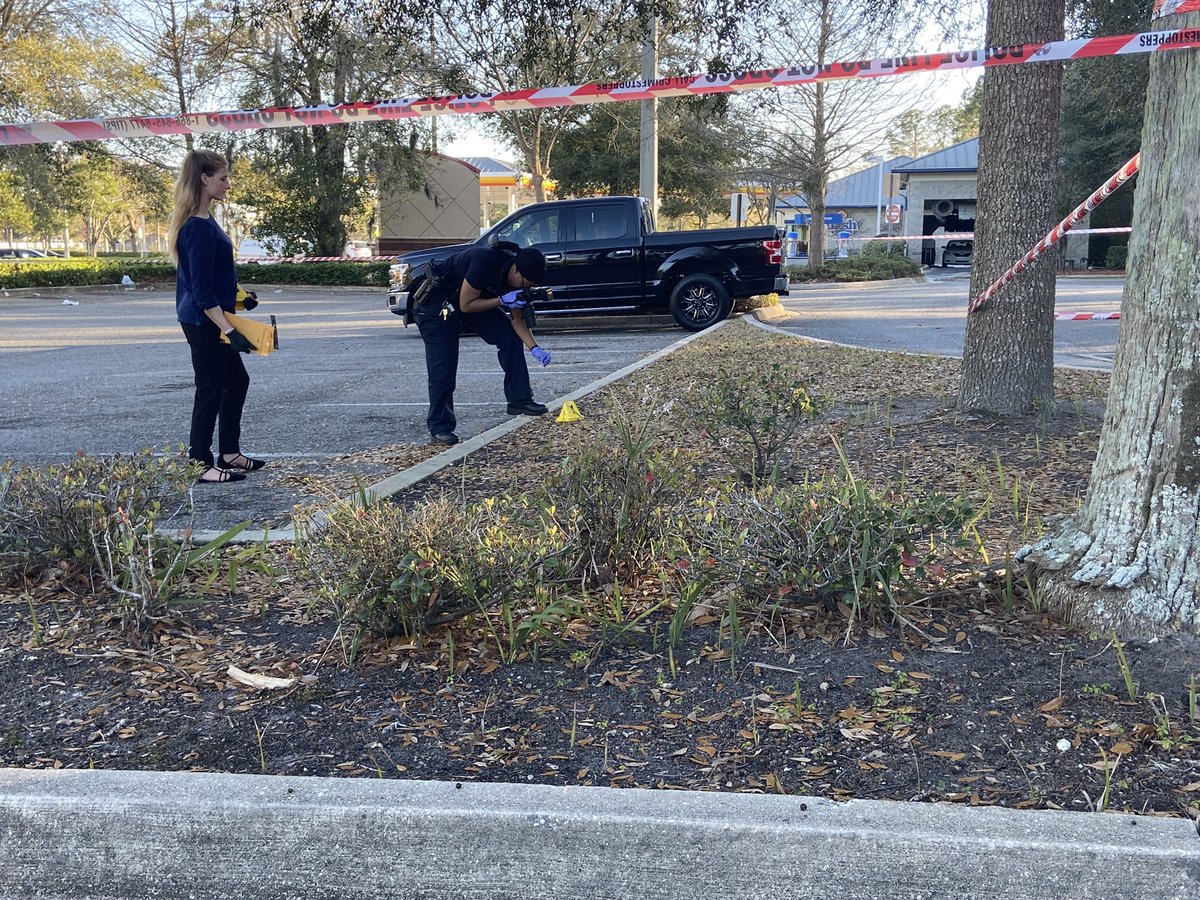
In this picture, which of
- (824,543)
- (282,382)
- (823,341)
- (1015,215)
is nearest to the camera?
(824,543)

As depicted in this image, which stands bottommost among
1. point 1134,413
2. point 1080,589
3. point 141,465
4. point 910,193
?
point 1080,589

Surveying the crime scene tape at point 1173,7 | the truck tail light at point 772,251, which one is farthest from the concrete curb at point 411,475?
the truck tail light at point 772,251

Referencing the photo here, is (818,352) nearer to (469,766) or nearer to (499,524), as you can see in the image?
(499,524)

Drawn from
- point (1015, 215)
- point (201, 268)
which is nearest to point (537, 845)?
point (201, 268)

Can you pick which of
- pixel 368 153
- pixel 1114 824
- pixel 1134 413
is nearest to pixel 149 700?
pixel 1114 824

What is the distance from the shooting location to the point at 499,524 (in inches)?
128

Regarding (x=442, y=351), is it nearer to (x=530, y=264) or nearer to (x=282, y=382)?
(x=530, y=264)

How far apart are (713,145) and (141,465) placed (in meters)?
29.2

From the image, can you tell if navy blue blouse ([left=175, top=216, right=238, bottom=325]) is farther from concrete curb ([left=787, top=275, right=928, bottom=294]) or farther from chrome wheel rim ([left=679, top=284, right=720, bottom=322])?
concrete curb ([left=787, top=275, right=928, bottom=294])

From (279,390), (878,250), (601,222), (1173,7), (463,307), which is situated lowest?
(279,390)

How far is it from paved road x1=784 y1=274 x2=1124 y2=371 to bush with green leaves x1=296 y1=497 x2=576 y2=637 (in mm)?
6154

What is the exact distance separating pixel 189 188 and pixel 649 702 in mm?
3966

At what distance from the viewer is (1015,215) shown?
579cm

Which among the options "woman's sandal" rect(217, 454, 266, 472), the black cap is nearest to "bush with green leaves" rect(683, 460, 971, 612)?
"woman's sandal" rect(217, 454, 266, 472)
